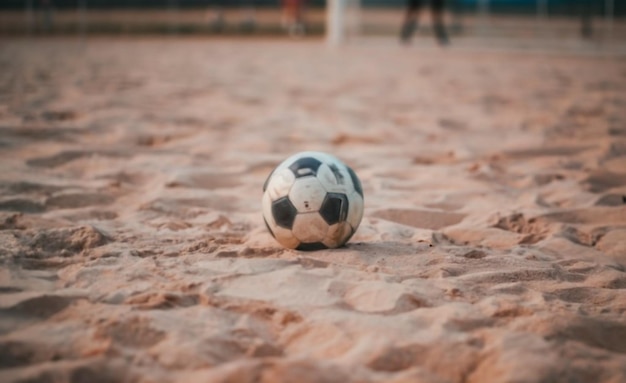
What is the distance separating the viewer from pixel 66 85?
8164mm

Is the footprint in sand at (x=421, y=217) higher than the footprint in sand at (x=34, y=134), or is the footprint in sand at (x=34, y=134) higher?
the footprint in sand at (x=34, y=134)

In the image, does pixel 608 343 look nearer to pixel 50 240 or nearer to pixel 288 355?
pixel 288 355

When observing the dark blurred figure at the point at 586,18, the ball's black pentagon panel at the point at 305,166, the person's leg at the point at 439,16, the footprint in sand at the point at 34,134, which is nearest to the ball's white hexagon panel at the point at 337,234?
the ball's black pentagon panel at the point at 305,166

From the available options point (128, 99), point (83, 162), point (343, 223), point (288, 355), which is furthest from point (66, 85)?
point (288, 355)

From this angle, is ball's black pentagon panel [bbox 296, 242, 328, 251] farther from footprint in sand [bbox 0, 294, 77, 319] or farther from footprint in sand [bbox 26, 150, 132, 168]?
footprint in sand [bbox 26, 150, 132, 168]

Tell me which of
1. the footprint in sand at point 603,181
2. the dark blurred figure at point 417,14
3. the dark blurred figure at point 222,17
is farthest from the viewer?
the dark blurred figure at point 222,17

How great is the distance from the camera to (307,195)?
277 cm

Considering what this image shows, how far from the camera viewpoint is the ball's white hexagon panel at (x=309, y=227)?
277 centimetres

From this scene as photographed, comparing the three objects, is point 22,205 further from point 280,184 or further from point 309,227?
point 309,227

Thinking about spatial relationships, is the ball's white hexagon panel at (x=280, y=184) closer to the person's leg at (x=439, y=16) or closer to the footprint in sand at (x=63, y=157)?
the footprint in sand at (x=63, y=157)

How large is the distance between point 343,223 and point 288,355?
899 millimetres

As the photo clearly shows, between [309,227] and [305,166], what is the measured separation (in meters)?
0.25

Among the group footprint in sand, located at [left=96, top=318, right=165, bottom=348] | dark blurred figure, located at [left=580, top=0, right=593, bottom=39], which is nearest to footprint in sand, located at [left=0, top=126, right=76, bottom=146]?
footprint in sand, located at [left=96, top=318, right=165, bottom=348]

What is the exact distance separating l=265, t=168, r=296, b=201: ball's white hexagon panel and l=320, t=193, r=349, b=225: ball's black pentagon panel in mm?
162
